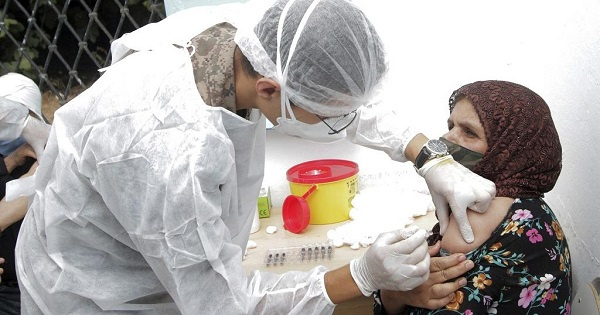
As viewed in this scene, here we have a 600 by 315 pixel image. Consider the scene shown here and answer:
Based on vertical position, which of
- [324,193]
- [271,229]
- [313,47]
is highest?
[313,47]

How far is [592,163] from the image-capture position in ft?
4.91

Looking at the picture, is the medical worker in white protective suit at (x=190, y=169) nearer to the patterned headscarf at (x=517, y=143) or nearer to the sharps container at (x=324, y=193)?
the patterned headscarf at (x=517, y=143)

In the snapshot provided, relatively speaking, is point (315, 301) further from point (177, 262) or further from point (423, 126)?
point (423, 126)

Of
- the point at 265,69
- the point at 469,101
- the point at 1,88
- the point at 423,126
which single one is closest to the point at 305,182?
the point at 423,126

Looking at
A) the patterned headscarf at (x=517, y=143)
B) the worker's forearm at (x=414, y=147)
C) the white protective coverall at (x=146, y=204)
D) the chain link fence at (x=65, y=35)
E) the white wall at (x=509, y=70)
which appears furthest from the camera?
the chain link fence at (x=65, y=35)

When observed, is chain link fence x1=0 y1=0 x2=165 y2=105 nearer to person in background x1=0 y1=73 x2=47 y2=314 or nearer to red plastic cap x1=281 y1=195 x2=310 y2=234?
person in background x1=0 y1=73 x2=47 y2=314

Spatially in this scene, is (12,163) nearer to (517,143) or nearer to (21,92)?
(21,92)

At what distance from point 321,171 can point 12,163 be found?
1205mm

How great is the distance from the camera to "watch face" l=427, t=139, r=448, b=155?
4.69 ft

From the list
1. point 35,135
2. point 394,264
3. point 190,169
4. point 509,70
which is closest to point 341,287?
point 394,264

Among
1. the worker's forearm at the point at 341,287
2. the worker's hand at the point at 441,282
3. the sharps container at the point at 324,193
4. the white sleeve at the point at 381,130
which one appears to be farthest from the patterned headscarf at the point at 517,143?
the sharps container at the point at 324,193

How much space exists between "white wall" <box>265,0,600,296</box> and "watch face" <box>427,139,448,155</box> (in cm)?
31

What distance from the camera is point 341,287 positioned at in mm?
1300

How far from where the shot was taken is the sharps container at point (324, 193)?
222cm
